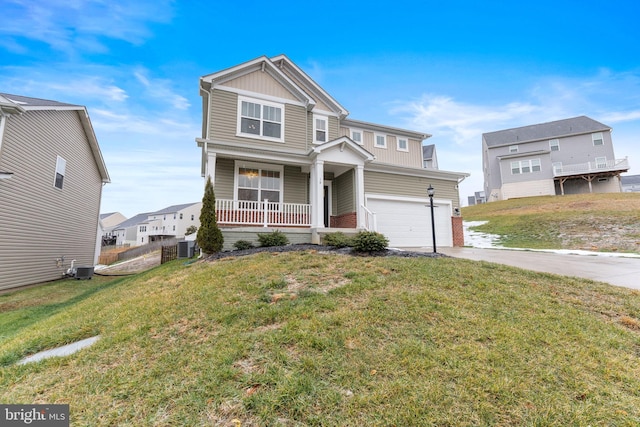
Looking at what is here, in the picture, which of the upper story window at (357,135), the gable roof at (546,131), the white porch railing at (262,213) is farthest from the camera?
Answer: the gable roof at (546,131)

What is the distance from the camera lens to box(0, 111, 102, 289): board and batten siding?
9297 millimetres

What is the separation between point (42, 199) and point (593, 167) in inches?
1621

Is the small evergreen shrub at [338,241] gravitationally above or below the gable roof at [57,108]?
below

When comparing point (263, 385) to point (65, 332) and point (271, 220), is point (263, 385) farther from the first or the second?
point (271, 220)

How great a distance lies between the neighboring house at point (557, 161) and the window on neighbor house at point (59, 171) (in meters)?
35.8

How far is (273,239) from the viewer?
9469 mm

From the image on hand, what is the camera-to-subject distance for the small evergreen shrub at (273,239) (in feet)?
30.8

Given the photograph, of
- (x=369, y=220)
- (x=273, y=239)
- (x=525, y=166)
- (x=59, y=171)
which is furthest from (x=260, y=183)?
(x=525, y=166)

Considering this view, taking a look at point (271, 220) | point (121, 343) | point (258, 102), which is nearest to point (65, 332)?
point (121, 343)

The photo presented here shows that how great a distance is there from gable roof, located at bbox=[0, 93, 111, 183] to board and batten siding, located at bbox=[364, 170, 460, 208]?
12628mm

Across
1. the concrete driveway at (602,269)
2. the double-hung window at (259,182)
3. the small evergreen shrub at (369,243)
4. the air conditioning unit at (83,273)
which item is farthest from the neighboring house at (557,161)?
the air conditioning unit at (83,273)

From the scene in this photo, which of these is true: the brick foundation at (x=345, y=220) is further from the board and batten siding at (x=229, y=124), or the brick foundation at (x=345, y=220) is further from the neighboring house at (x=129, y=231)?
the neighboring house at (x=129, y=231)

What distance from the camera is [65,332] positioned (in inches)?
156

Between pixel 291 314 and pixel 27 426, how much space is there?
98.3 inches
